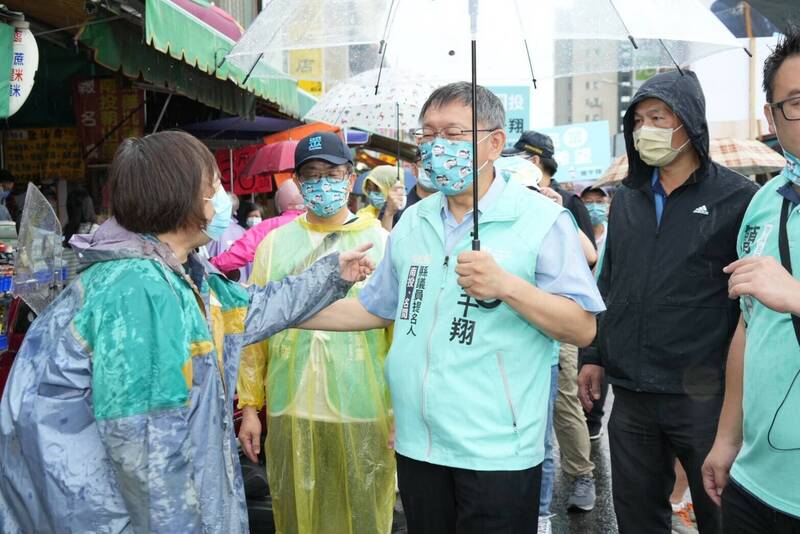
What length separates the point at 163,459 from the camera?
6.29 feet

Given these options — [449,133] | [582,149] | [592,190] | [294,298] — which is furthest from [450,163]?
[582,149]

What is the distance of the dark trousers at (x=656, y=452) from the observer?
291 centimetres

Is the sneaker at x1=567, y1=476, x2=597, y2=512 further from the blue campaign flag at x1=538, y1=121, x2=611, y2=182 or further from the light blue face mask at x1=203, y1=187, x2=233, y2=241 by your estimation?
the blue campaign flag at x1=538, y1=121, x2=611, y2=182

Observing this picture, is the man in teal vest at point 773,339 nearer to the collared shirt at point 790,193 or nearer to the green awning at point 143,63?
the collared shirt at point 790,193

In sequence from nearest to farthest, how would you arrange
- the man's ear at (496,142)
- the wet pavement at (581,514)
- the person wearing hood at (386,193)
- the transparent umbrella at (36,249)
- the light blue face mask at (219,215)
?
the light blue face mask at (219,215), the man's ear at (496,142), the transparent umbrella at (36,249), the wet pavement at (581,514), the person wearing hood at (386,193)

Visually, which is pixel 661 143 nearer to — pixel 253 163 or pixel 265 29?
pixel 265 29

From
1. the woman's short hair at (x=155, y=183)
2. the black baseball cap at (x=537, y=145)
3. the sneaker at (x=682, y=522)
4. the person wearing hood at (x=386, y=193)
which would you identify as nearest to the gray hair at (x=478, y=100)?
the woman's short hair at (x=155, y=183)

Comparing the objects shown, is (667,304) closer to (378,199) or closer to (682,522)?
(682,522)

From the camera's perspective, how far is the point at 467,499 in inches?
96.3

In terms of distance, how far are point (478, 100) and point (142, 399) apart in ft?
5.13

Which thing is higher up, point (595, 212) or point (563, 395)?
point (595, 212)

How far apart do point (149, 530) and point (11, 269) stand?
2.67 m

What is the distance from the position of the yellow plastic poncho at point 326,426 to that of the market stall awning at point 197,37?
151 centimetres

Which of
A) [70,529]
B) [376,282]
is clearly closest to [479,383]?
[376,282]
